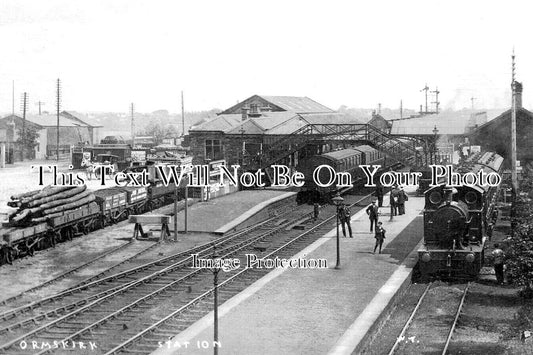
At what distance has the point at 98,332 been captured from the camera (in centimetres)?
1697

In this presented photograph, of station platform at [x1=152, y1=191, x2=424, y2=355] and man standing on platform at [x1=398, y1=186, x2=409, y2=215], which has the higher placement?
man standing on platform at [x1=398, y1=186, x2=409, y2=215]

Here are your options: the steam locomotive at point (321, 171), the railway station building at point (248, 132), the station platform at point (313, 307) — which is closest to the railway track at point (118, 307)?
the station platform at point (313, 307)

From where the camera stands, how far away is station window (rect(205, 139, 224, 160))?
5747 cm

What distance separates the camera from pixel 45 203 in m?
27.7

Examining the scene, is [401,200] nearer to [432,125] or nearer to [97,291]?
[97,291]

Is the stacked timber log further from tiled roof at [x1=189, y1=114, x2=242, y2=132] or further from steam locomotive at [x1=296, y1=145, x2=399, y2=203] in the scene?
tiled roof at [x1=189, y1=114, x2=242, y2=132]

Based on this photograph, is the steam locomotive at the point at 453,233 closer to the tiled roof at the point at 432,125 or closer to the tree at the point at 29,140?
the tiled roof at the point at 432,125

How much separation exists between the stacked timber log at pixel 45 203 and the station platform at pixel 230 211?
4652 mm

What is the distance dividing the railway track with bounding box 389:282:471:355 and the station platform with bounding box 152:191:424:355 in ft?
2.66

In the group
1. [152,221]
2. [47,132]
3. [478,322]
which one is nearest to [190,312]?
[478,322]

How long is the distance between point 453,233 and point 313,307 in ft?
20.1

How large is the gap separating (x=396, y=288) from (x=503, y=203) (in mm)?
20565

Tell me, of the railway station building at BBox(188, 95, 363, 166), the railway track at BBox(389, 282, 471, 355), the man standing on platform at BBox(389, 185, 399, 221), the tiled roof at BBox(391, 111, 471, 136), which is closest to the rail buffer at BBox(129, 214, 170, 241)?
the man standing on platform at BBox(389, 185, 399, 221)

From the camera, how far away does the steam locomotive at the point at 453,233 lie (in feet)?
72.5
